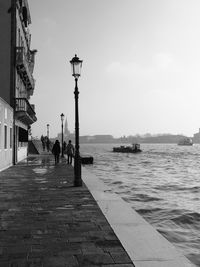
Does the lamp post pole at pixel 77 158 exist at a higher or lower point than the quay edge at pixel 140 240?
higher

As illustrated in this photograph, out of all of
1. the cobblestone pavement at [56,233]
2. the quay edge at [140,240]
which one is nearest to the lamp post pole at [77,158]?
the cobblestone pavement at [56,233]

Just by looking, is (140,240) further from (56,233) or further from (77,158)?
(77,158)

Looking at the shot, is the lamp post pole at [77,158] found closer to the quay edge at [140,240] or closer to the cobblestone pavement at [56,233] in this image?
the cobblestone pavement at [56,233]

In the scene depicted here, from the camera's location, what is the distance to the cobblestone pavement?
493 cm

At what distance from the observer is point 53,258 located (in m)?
4.99

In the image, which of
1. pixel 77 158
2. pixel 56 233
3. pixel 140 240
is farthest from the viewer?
pixel 77 158

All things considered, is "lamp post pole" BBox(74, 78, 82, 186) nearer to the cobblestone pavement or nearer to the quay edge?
the cobblestone pavement

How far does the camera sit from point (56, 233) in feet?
20.9

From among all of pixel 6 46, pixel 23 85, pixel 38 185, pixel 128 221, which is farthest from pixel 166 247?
pixel 23 85

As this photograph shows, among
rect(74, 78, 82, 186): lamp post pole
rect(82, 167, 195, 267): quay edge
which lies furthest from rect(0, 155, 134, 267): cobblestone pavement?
rect(74, 78, 82, 186): lamp post pole

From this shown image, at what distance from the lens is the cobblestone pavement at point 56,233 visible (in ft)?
16.2

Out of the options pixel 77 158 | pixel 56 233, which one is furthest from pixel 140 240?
pixel 77 158

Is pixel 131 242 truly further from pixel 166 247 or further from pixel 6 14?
pixel 6 14

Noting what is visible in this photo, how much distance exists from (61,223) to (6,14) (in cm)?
2038
